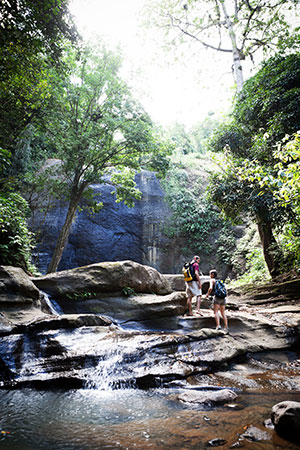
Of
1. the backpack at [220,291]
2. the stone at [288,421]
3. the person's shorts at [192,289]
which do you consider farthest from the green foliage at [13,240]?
the stone at [288,421]

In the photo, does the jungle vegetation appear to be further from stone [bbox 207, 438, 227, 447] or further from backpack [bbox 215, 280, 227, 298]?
stone [bbox 207, 438, 227, 447]

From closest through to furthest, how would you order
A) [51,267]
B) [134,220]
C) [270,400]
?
[270,400], [51,267], [134,220]

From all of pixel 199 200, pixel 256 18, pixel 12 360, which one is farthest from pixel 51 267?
pixel 256 18

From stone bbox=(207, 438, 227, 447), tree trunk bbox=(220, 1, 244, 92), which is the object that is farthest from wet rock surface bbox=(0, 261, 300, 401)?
tree trunk bbox=(220, 1, 244, 92)

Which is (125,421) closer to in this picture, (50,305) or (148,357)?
(148,357)

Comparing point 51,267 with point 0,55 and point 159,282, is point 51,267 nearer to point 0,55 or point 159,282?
point 159,282

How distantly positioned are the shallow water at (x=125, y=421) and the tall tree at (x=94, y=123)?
27.7 ft

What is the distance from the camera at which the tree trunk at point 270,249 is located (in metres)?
10.9

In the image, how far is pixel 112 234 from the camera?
19.9 m

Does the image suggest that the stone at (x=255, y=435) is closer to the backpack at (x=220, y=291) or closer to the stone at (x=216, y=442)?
the stone at (x=216, y=442)

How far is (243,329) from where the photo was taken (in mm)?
7402

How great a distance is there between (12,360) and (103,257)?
14.1 metres

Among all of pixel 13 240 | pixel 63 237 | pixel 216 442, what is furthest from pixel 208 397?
pixel 63 237

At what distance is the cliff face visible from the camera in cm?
1881
